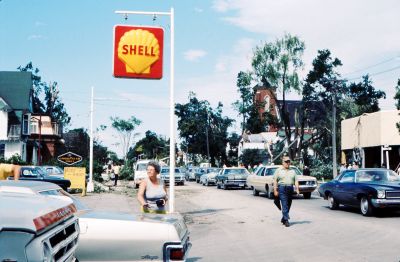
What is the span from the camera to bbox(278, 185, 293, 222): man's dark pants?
43.8 ft

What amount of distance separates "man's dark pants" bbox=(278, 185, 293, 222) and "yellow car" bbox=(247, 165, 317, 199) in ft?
30.6

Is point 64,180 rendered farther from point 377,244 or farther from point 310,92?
point 310,92

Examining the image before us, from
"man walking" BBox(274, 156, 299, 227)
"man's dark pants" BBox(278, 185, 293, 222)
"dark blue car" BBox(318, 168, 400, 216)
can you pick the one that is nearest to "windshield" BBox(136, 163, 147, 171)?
"dark blue car" BBox(318, 168, 400, 216)

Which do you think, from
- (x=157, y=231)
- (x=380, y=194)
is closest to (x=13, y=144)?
(x=380, y=194)

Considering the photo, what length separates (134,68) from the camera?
15.3m

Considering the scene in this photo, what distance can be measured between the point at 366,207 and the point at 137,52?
833cm

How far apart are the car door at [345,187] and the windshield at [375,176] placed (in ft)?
0.87

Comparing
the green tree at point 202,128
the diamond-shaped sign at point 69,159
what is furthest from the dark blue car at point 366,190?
the green tree at point 202,128

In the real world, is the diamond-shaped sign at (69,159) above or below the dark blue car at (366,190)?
above

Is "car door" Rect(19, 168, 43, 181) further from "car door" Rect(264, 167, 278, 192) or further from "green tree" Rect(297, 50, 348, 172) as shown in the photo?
"green tree" Rect(297, 50, 348, 172)

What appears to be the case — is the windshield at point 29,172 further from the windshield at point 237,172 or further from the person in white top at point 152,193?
the person in white top at point 152,193

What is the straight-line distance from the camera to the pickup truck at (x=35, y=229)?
108 inches

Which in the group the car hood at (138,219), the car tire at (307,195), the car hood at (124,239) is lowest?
the car tire at (307,195)

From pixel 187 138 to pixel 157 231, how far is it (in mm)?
89134
